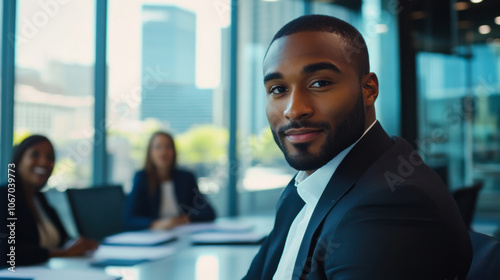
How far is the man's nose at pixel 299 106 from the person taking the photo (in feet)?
3.10

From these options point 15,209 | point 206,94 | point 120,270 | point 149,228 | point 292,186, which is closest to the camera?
point 292,186

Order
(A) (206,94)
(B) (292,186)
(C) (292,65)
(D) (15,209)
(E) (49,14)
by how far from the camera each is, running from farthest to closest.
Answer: (A) (206,94) < (E) (49,14) < (D) (15,209) < (B) (292,186) < (C) (292,65)

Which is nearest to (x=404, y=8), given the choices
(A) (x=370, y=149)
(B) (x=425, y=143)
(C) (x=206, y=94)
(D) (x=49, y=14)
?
(B) (x=425, y=143)

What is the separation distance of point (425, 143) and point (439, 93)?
2.53 ft

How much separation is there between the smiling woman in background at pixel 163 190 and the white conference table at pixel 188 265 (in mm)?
1063

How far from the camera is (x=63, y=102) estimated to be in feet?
11.7

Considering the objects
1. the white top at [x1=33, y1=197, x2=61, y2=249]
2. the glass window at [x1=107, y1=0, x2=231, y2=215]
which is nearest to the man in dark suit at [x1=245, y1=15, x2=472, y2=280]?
the white top at [x1=33, y1=197, x2=61, y2=249]

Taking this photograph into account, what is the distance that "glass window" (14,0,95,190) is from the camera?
127 inches

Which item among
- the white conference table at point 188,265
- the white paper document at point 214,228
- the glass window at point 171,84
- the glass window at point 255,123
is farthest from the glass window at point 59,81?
the glass window at point 255,123

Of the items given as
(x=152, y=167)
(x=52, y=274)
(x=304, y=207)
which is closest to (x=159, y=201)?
(x=152, y=167)

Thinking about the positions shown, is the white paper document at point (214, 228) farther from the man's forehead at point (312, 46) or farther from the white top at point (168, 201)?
the man's forehead at point (312, 46)

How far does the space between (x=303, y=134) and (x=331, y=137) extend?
6 cm

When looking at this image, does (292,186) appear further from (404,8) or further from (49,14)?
(404,8)

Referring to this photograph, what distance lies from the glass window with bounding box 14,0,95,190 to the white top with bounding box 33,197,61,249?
853 millimetres
